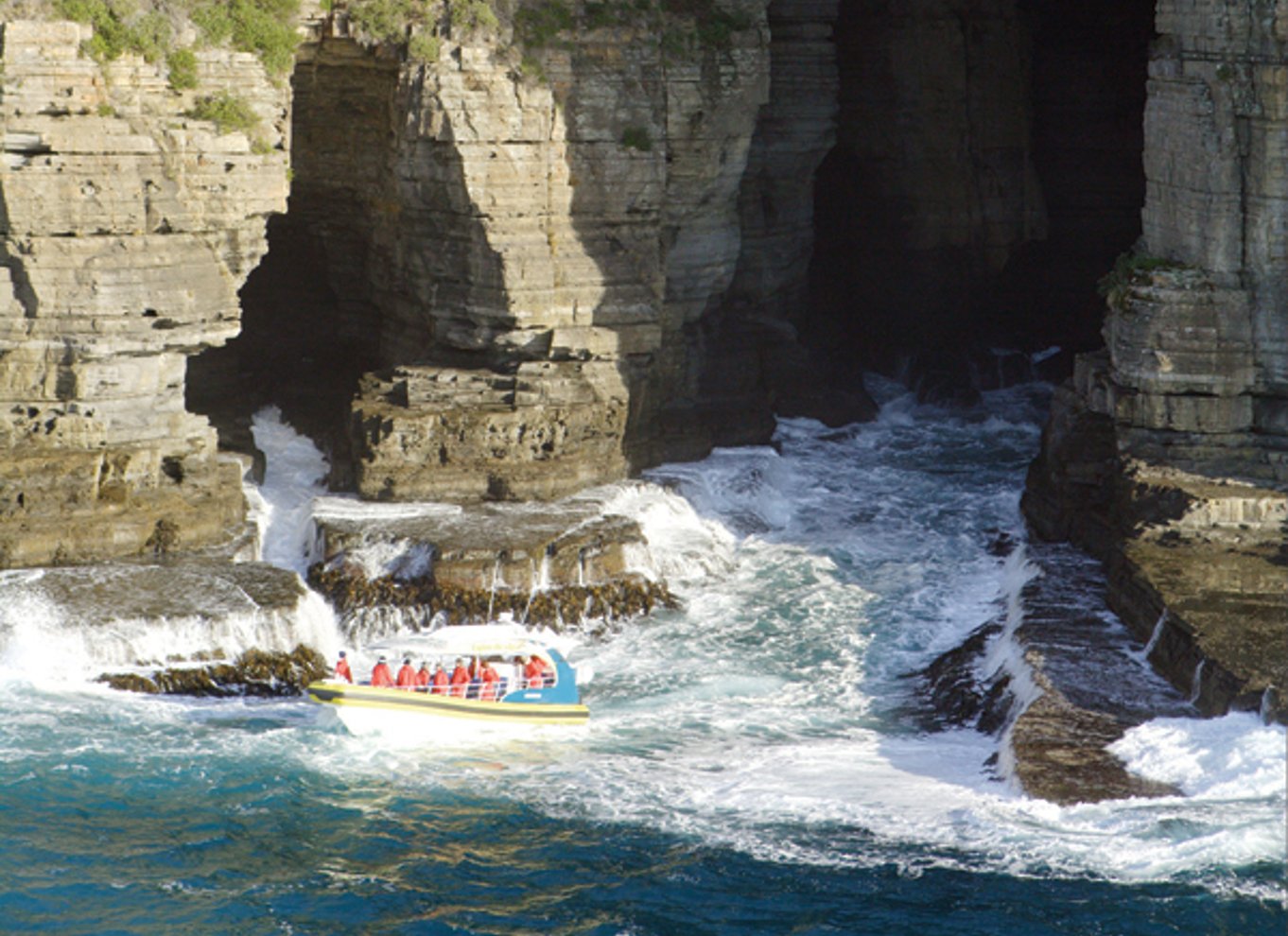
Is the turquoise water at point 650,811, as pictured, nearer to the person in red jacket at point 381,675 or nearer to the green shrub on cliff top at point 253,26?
the person in red jacket at point 381,675

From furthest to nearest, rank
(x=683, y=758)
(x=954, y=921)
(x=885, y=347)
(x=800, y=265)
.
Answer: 1. (x=885, y=347)
2. (x=800, y=265)
3. (x=683, y=758)
4. (x=954, y=921)

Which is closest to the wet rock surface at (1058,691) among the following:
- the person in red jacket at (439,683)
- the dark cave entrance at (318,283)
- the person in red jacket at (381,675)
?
the person in red jacket at (439,683)

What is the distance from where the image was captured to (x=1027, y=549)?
4266cm

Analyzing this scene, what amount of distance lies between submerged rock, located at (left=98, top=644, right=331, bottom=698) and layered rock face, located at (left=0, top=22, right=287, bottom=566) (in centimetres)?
402

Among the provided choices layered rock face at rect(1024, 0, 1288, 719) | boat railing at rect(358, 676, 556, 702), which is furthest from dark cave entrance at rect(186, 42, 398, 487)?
layered rock face at rect(1024, 0, 1288, 719)

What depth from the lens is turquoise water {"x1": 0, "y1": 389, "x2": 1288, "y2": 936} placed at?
29.0 metres

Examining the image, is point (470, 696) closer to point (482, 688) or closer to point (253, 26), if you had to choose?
point (482, 688)

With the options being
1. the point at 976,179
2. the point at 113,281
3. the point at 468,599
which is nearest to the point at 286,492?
the point at 113,281

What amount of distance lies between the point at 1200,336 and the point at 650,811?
609 inches

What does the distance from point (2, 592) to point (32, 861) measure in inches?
345

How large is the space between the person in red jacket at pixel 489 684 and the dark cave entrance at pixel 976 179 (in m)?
22.7

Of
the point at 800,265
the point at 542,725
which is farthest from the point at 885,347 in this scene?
the point at 542,725

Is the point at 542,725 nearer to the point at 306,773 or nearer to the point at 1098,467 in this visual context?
the point at 306,773

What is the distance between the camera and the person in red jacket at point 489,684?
115 ft
